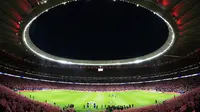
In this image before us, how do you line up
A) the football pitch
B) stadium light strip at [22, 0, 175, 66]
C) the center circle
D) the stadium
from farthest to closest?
the football pitch
stadium light strip at [22, 0, 175, 66]
the center circle
the stadium

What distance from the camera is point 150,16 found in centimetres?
3041

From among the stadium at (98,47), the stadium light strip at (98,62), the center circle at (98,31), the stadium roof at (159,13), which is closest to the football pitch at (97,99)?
the stadium at (98,47)

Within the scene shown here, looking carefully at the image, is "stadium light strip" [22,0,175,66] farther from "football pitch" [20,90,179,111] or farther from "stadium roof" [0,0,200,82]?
"football pitch" [20,90,179,111]

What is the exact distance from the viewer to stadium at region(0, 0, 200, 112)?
19.5m

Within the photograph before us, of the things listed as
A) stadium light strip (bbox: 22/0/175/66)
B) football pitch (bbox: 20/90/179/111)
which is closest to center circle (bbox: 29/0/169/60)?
stadium light strip (bbox: 22/0/175/66)

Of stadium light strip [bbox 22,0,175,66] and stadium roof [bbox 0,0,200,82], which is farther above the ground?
stadium light strip [bbox 22,0,175,66]

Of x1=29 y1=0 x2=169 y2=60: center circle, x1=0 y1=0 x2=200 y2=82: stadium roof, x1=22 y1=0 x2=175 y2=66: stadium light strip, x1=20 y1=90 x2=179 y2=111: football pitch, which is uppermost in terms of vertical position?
x1=29 y1=0 x2=169 y2=60: center circle

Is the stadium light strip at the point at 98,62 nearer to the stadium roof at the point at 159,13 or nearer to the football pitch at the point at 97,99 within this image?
the stadium roof at the point at 159,13

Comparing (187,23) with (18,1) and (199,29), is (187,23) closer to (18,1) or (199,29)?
(199,29)

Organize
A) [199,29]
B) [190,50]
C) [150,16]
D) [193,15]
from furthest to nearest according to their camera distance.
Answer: [190,50] < [150,16] < [199,29] < [193,15]

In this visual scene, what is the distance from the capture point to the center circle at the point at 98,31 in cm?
3070

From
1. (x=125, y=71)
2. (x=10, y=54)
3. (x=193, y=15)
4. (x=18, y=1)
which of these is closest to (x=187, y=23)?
(x=193, y=15)

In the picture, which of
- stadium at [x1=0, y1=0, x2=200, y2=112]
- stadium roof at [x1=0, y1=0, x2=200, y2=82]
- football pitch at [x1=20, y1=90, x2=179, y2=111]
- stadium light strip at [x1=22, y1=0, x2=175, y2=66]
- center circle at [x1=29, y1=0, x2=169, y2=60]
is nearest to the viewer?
stadium roof at [x1=0, y1=0, x2=200, y2=82]

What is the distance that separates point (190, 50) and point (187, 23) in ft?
43.0
